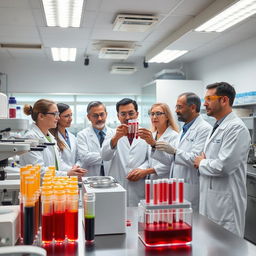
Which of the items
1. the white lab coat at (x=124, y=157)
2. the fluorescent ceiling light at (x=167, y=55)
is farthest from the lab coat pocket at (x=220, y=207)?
the fluorescent ceiling light at (x=167, y=55)

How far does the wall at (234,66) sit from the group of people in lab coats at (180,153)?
199cm

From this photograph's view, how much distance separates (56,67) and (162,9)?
3.31m

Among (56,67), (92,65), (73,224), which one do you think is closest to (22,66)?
(56,67)

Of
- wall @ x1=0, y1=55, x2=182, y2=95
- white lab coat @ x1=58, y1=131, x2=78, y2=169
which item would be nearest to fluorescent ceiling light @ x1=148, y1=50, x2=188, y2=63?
wall @ x1=0, y1=55, x2=182, y2=95

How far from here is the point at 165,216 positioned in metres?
1.39

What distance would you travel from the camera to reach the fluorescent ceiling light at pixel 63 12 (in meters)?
3.05

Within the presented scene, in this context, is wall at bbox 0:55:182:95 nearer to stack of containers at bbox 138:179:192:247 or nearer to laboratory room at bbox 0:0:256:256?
laboratory room at bbox 0:0:256:256

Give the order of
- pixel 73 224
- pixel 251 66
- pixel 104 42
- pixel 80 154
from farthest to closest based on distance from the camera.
Result: pixel 104 42, pixel 251 66, pixel 80 154, pixel 73 224

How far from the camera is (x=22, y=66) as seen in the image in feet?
19.9

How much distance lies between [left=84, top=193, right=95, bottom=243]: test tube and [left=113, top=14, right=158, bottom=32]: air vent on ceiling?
8.41 ft

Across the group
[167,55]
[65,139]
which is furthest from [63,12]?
[167,55]

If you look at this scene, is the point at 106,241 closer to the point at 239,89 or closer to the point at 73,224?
the point at 73,224

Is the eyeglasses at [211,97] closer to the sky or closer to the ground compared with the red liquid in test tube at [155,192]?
closer to the sky

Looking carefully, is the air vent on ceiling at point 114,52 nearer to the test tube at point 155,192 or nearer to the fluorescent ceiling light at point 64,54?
the fluorescent ceiling light at point 64,54
